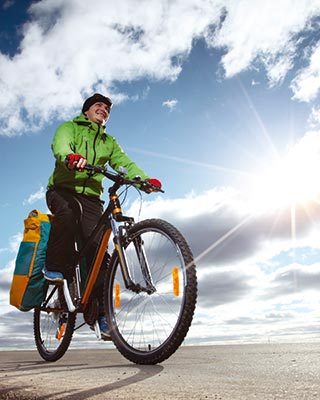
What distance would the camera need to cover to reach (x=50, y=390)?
212 cm

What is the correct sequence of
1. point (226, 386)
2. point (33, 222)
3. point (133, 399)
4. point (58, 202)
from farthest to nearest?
point (33, 222) → point (58, 202) → point (226, 386) → point (133, 399)

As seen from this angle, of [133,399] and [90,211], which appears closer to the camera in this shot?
[133,399]

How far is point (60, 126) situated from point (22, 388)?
2731 millimetres

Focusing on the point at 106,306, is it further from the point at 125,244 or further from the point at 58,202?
the point at 58,202

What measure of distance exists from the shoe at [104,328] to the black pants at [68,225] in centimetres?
20

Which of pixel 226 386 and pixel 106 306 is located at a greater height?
pixel 106 306

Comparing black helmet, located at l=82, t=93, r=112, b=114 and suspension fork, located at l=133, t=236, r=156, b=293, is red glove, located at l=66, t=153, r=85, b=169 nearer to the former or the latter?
suspension fork, located at l=133, t=236, r=156, b=293

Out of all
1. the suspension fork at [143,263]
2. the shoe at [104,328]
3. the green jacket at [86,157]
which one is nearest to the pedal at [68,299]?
the shoe at [104,328]

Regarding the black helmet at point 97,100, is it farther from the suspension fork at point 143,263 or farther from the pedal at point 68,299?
the pedal at point 68,299

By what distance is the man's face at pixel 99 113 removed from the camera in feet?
15.2

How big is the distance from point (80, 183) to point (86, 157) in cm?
26

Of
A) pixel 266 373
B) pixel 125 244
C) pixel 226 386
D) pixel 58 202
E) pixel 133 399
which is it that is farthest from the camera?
pixel 58 202

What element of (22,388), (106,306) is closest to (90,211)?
(106,306)

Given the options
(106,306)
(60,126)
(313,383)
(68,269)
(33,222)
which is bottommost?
(313,383)
